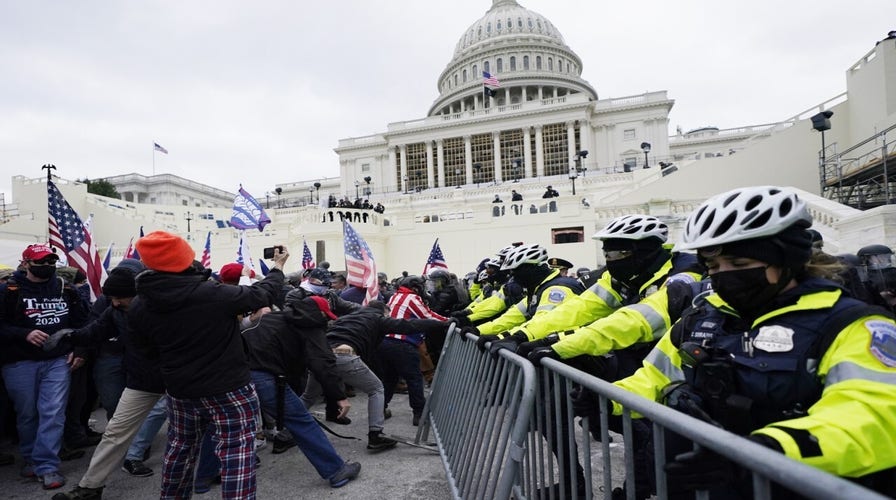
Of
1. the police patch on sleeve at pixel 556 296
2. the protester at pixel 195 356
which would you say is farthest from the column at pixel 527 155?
the protester at pixel 195 356

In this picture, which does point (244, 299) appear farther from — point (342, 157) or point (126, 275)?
point (342, 157)

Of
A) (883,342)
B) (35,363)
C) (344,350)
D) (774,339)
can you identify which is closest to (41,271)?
(35,363)

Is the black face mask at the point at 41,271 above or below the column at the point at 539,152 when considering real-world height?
below

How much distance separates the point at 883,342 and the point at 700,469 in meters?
0.67

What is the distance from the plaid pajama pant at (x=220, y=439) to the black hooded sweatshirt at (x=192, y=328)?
0.11 metres

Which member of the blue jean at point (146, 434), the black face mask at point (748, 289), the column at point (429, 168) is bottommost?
the blue jean at point (146, 434)

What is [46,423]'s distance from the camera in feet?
14.4

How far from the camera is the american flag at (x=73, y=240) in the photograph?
738 centimetres

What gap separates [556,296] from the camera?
13.9 feet

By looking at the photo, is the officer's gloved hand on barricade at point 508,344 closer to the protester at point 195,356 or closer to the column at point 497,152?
the protester at point 195,356

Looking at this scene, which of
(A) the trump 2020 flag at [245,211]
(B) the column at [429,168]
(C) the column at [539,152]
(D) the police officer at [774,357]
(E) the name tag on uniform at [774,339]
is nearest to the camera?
(D) the police officer at [774,357]

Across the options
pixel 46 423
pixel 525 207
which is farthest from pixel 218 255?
pixel 46 423

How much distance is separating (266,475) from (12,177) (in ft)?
180

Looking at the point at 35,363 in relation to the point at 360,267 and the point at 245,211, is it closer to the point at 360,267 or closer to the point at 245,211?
the point at 360,267
